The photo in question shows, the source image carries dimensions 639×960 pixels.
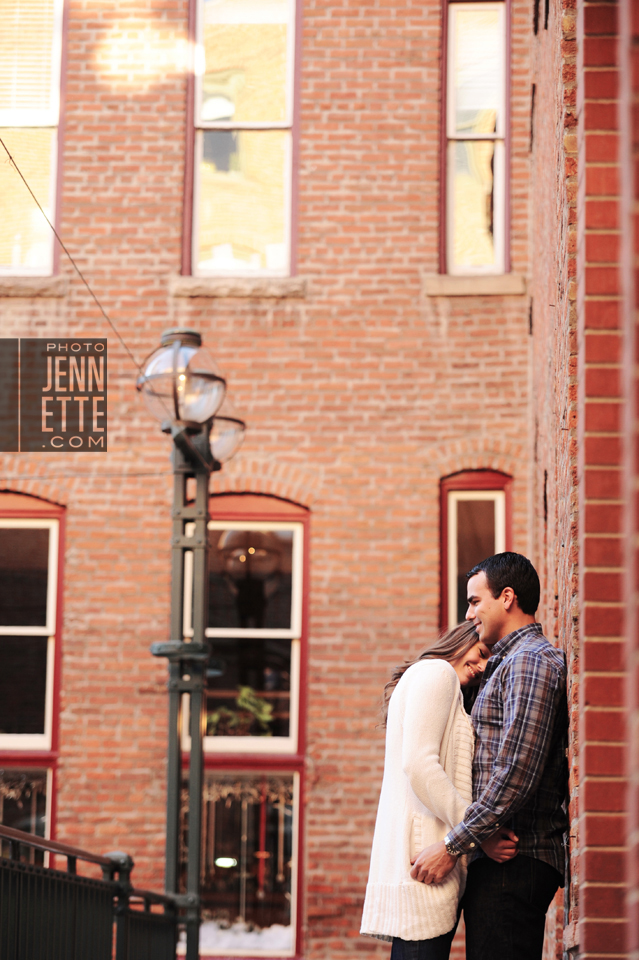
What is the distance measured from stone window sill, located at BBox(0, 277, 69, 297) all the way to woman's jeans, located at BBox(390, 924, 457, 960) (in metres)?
7.32

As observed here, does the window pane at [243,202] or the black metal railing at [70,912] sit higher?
the window pane at [243,202]

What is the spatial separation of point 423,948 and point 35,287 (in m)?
7.47

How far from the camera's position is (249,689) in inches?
373

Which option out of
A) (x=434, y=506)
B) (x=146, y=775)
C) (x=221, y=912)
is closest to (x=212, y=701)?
(x=146, y=775)

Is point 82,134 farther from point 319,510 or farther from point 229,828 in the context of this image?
point 229,828

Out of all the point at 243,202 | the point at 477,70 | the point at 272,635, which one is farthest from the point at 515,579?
the point at 477,70

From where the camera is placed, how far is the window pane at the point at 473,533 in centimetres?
973

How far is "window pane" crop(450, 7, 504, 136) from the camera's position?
1028cm

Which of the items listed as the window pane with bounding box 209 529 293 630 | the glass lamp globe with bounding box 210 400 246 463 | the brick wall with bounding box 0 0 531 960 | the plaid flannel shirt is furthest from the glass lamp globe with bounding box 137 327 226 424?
the plaid flannel shirt

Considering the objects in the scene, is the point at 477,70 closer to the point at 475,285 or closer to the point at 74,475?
the point at 475,285

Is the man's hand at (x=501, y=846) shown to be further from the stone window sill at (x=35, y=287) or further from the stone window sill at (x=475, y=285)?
the stone window sill at (x=35, y=287)

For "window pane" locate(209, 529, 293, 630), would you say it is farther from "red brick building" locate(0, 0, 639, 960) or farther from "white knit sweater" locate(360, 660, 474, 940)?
"white knit sweater" locate(360, 660, 474, 940)

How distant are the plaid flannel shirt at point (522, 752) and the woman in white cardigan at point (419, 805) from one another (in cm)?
9

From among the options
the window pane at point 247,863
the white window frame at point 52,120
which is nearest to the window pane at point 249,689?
the window pane at point 247,863
